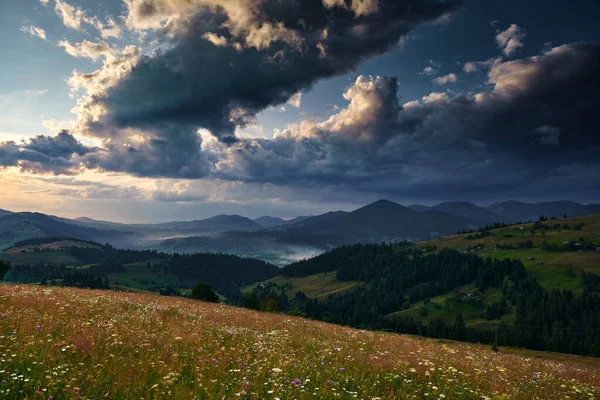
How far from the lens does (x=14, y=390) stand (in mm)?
6133

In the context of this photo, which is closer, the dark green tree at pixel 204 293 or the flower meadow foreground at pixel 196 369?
the flower meadow foreground at pixel 196 369

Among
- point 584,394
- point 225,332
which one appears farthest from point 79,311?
point 584,394

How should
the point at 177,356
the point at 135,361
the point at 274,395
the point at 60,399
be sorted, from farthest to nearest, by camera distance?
the point at 177,356
the point at 135,361
the point at 274,395
the point at 60,399

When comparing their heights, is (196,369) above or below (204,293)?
above

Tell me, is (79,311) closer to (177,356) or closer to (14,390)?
(177,356)

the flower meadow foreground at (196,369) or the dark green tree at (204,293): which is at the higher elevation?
the flower meadow foreground at (196,369)

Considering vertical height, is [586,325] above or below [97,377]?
below

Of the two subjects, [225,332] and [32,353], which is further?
[225,332]

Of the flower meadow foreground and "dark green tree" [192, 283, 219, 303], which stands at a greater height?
the flower meadow foreground

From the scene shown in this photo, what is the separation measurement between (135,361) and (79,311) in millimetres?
8012

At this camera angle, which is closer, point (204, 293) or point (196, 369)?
point (196, 369)

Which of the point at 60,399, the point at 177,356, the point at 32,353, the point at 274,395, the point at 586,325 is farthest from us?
the point at 586,325

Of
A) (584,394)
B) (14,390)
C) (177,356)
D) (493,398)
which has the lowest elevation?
(584,394)

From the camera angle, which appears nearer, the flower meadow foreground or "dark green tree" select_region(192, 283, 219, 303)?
the flower meadow foreground
